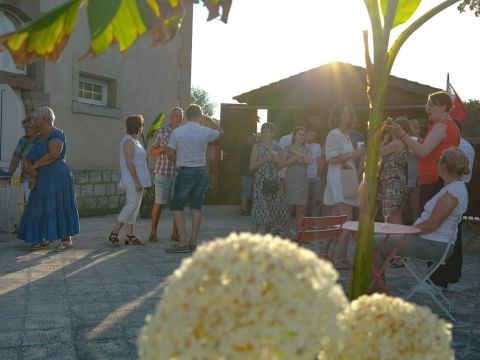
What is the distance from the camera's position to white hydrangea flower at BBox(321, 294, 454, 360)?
1.19 metres

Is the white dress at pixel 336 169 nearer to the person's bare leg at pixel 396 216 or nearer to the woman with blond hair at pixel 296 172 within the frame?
the person's bare leg at pixel 396 216

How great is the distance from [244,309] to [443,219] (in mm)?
4609

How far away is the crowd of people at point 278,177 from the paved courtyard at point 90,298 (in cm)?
43

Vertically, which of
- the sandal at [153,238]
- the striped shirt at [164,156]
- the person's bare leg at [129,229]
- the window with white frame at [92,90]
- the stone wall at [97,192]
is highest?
the window with white frame at [92,90]

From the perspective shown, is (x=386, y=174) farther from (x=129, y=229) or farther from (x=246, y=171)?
(x=246, y=171)

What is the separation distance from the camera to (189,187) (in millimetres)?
7844

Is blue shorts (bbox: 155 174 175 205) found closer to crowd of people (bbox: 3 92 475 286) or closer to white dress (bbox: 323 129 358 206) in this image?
crowd of people (bbox: 3 92 475 286)

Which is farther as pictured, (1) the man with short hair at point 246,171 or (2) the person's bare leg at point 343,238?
(1) the man with short hair at point 246,171

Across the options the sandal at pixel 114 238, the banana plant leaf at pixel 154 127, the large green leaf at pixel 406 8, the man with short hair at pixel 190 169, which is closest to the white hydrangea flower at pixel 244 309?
the large green leaf at pixel 406 8

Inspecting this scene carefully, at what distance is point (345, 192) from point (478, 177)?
14.1ft

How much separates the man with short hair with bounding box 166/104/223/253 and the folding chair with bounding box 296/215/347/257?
2.72 meters

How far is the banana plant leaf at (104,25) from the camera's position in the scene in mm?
1789

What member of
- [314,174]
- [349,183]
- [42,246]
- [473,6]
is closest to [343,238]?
[349,183]

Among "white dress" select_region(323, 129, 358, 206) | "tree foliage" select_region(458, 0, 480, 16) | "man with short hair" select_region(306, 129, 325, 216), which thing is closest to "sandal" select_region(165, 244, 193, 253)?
"white dress" select_region(323, 129, 358, 206)
